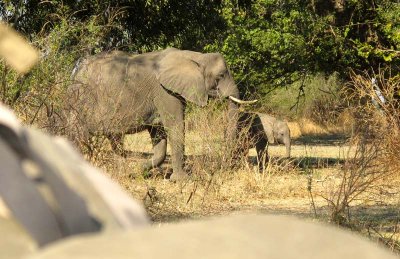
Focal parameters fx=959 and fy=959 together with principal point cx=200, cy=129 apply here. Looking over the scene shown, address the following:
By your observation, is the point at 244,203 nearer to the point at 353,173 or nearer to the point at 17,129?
the point at 353,173

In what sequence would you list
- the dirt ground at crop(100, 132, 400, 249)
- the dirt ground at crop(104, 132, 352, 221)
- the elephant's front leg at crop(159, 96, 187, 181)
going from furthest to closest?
the elephant's front leg at crop(159, 96, 187, 181)
the dirt ground at crop(104, 132, 352, 221)
the dirt ground at crop(100, 132, 400, 249)

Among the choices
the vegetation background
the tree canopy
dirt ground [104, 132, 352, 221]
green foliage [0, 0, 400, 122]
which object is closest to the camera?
the vegetation background

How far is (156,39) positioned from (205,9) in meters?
0.95

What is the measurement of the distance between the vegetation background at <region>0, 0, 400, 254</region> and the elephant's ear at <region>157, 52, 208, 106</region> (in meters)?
0.74

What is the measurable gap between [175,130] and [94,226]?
38.8 ft

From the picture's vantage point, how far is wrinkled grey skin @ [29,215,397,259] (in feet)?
2.30

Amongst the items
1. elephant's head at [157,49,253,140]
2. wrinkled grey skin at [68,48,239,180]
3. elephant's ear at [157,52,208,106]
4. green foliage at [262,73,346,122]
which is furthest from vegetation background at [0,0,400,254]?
elephant's ear at [157,52,208,106]

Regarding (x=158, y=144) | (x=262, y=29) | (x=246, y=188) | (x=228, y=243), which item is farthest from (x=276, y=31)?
(x=228, y=243)

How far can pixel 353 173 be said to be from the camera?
20.8ft

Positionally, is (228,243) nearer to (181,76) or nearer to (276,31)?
(181,76)

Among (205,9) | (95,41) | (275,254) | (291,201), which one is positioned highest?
(205,9)

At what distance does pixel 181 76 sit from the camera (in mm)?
14344

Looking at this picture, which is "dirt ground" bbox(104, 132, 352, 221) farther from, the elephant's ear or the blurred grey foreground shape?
the blurred grey foreground shape

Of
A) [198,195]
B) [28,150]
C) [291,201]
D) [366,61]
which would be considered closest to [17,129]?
[28,150]
